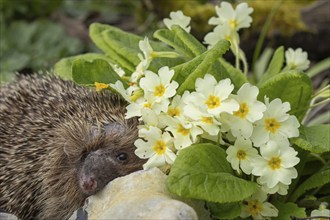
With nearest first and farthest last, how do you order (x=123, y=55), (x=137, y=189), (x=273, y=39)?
(x=137, y=189) < (x=123, y=55) < (x=273, y=39)

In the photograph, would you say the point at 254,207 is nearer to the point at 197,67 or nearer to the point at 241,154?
the point at 241,154

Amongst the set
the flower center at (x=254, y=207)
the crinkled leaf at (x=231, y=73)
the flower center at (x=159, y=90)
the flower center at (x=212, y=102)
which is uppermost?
the flower center at (x=212, y=102)

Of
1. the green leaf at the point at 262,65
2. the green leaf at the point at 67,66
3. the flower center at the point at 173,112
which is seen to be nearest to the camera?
the flower center at the point at 173,112

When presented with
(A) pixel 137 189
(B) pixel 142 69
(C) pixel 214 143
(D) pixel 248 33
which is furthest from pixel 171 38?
(D) pixel 248 33

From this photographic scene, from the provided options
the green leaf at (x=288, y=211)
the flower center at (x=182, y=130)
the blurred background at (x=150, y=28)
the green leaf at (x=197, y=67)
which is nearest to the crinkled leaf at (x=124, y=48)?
the green leaf at (x=197, y=67)

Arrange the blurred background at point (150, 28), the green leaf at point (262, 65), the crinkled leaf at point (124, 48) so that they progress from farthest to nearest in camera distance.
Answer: the blurred background at point (150, 28)
the green leaf at point (262, 65)
the crinkled leaf at point (124, 48)

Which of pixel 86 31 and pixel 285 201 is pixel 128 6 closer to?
pixel 86 31

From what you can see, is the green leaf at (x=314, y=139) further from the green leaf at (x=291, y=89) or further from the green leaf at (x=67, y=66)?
the green leaf at (x=67, y=66)
